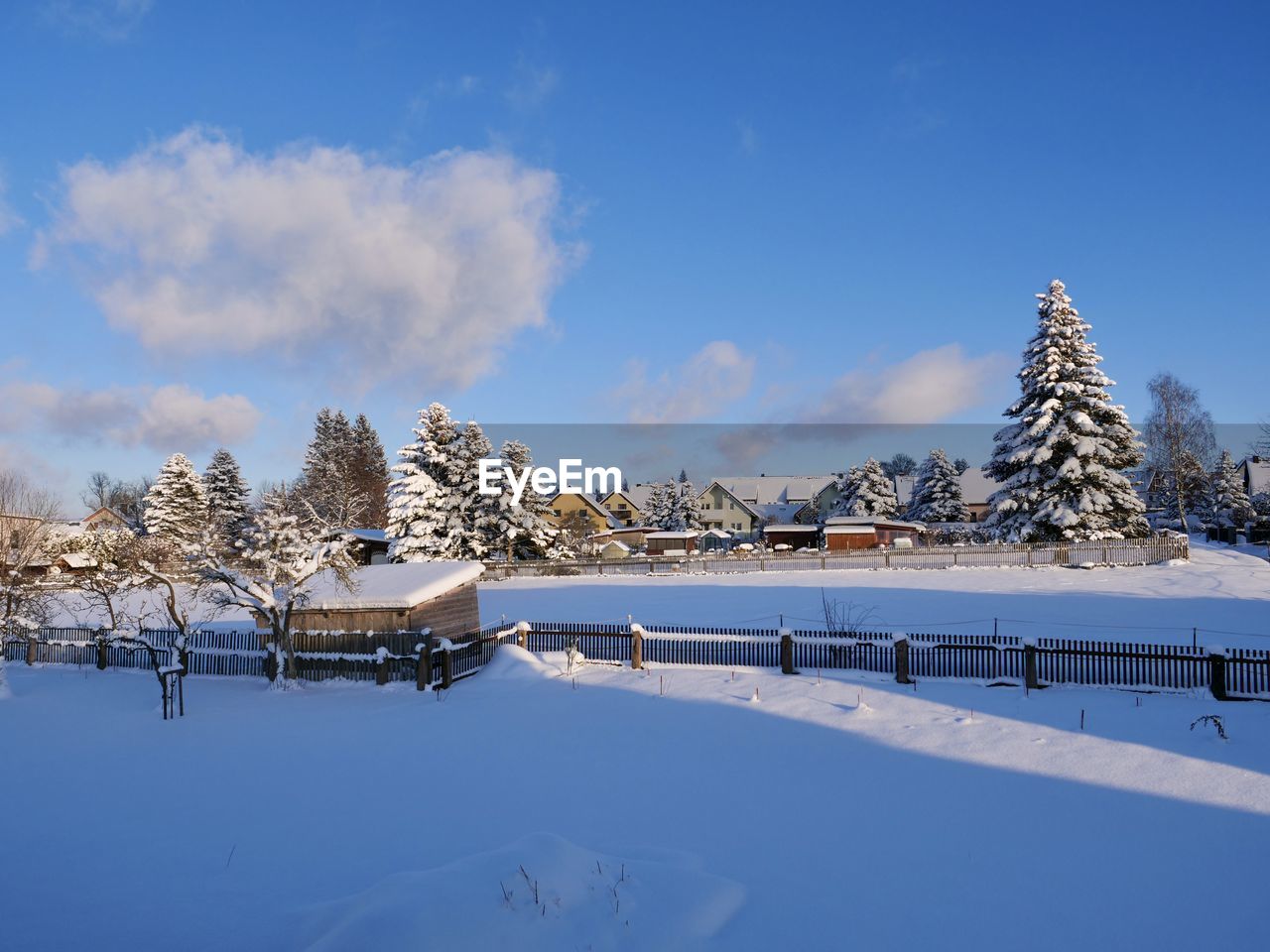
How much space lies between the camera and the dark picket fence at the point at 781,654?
13.4m

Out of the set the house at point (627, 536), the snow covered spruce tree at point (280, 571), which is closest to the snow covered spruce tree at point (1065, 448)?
the snow covered spruce tree at point (280, 571)

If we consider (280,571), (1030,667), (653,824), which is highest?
(280,571)

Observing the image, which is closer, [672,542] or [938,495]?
[672,542]

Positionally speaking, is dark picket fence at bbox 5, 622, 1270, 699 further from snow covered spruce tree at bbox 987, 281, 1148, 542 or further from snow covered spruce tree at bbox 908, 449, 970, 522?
snow covered spruce tree at bbox 908, 449, 970, 522

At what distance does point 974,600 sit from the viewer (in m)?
25.3

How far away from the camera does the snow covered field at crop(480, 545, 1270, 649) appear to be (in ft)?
65.8

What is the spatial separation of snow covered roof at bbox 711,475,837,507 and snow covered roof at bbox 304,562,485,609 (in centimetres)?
6689

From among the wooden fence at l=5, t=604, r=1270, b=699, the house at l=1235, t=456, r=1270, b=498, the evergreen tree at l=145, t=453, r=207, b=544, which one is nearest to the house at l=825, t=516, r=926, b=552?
the house at l=1235, t=456, r=1270, b=498

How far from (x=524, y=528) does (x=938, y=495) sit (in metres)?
41.7

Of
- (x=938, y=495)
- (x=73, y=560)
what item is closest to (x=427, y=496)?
(x=73, y=560)

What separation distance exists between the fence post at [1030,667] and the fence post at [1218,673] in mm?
2742

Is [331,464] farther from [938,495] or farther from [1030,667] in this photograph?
[1030,667]

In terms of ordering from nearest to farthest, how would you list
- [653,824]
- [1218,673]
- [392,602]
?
[653,824], [1218,673], [392,602]

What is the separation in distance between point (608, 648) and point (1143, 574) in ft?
79.7
